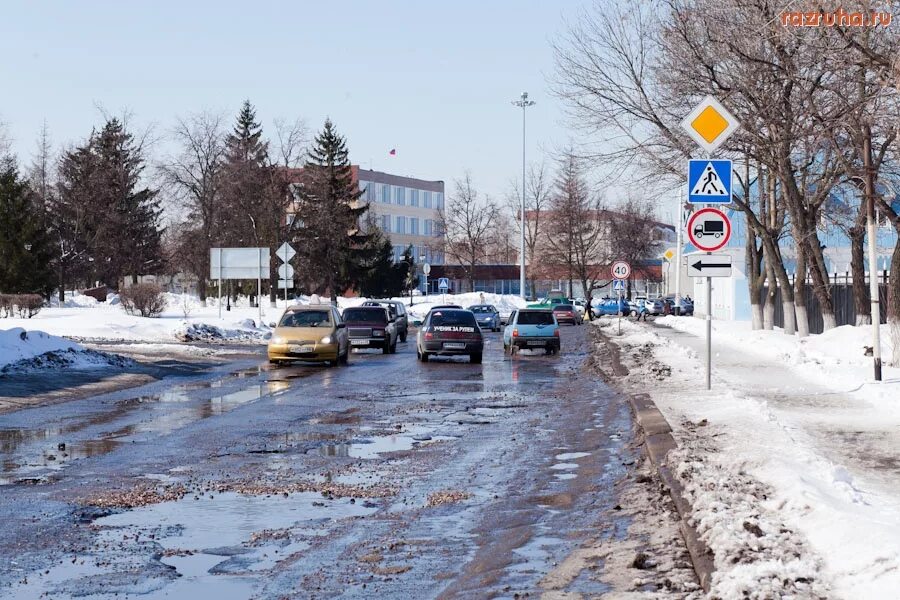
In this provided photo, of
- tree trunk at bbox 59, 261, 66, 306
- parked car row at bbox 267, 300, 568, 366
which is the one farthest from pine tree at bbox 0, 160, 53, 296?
parked car row at bbox 267, 300, 568, 366

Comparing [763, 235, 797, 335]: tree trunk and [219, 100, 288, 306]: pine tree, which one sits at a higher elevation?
[219, 100, 288, 306]: pine tree

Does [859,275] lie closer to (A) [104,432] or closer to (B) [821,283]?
(B) [821,283]

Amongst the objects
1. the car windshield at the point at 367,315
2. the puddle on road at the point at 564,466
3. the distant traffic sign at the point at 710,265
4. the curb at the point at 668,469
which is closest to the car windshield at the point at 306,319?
the car windshield at the point at 367,315

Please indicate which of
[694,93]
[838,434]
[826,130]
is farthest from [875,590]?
[694,93]

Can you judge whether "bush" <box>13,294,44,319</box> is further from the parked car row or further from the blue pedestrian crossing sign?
the blue pedestrian crossing sign

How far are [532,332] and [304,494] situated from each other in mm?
27147

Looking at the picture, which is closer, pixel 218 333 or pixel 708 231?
pixel 708 231

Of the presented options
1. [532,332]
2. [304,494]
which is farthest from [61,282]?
[304,494]

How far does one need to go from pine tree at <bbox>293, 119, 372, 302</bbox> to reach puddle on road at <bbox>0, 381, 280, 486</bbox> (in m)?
70.9

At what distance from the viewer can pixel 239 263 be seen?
5384 centimetres

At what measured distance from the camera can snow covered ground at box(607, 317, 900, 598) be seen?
255 inches

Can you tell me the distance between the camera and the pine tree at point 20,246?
212 ft

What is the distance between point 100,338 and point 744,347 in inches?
839

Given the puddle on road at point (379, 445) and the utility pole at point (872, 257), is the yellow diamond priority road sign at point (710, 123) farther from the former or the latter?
the puddle on road at point (379, 445)
